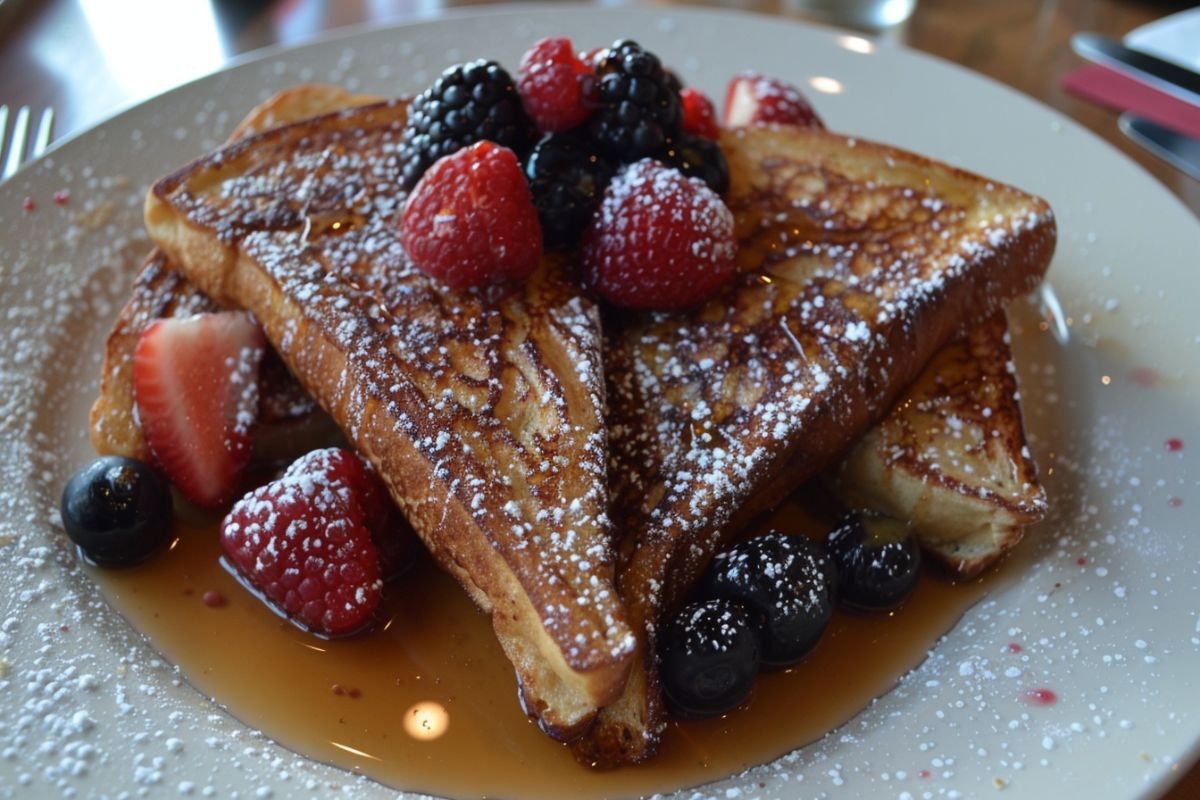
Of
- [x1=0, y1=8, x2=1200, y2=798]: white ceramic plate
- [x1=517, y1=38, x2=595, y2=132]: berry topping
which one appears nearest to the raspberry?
[x1=517, y1=38, x2=595, y2=132]: berry topping

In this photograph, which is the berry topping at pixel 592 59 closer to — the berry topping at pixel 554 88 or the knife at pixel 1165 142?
the berry topping at pixel 554 88

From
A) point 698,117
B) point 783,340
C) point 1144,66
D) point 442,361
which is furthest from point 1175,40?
point 442,361

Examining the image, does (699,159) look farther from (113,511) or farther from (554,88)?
(113,511)

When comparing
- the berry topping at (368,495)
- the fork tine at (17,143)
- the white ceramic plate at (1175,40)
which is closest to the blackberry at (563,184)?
the berry topping at (368,495)

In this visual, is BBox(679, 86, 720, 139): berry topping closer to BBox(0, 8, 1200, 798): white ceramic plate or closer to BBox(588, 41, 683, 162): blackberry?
BBox(588, 41, 683, 162): blackberry

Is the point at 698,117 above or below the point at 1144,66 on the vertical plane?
above

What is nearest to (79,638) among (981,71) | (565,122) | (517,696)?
(517,696)

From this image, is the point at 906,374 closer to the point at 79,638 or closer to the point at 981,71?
the point at 79,638

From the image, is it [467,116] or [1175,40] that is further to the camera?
[1175,40]
